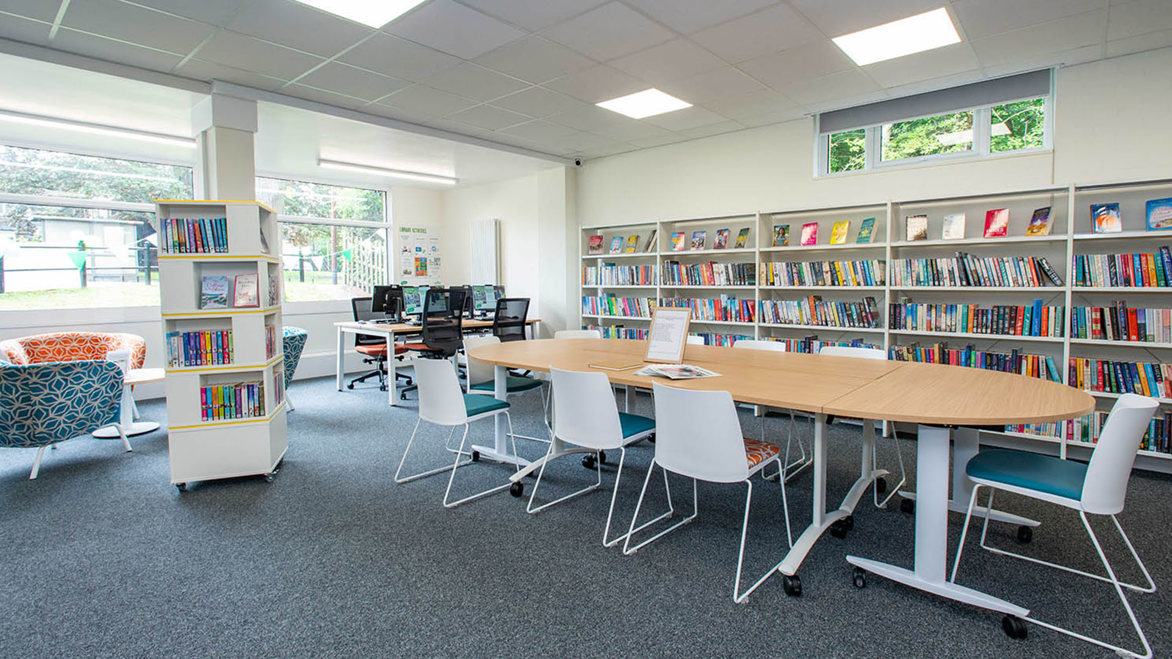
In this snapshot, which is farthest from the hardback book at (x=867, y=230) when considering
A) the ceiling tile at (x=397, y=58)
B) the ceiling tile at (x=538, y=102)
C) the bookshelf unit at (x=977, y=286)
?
the ceiling tile at (x=397, y=58)

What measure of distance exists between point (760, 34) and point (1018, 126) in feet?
7.90

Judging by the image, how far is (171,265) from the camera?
3.47 meters

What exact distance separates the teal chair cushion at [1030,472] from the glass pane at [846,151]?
341cm

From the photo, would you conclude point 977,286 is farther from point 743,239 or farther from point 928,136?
point 743,239

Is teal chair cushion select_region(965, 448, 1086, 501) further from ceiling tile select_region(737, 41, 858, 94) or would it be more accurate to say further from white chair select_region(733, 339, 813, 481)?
ceiling tile select_region(737, 41, 858, 94)

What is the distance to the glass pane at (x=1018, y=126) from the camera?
4359 millimetres

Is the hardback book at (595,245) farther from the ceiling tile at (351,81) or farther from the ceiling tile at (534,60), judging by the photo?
the ceiling tile at (351,81)

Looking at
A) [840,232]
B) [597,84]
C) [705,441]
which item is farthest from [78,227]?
[840,232]

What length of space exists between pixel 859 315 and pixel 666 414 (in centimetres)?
327

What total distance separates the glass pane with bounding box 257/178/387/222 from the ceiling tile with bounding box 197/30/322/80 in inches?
151

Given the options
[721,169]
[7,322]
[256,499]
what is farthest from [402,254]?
[256,499]

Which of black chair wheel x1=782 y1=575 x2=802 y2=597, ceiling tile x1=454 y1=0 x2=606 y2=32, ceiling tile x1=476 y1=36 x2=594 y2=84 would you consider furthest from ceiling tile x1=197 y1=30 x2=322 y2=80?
black chair wheel x1=782 y1=575 x2=802 y2=597

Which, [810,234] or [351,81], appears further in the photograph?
[810,234]

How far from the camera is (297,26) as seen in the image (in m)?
3.45
